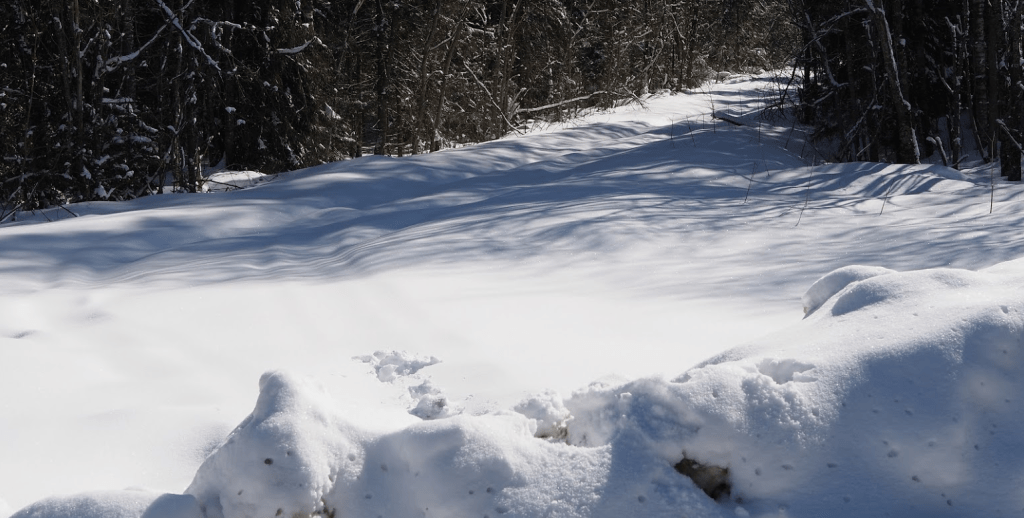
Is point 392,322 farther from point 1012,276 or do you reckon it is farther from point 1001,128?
point 1001,128

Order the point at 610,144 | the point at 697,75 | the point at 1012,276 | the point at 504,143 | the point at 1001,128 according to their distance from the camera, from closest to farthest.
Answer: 1. the point at 1012,276
2. the point at 1001,128
3. the point at 504,143
4. the point at 610,144
5. the point at 697,75

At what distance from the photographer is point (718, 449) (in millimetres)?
1748

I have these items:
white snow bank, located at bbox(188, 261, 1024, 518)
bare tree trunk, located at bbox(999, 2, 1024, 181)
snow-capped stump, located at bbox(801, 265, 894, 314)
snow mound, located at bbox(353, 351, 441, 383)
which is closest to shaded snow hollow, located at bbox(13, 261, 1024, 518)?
white snow bank, located at bbox(188, 261, 1024, 518)

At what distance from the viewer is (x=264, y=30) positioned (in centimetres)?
1195

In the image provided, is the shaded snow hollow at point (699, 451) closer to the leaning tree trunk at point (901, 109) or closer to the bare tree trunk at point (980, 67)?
the leaning tree trunk at point (901, 109)

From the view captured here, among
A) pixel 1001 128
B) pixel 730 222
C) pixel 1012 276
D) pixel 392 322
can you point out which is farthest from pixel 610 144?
pixel 1012 276

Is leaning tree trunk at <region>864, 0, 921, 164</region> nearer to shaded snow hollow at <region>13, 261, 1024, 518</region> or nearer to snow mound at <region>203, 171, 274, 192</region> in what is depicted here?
shaded snow hollow at <region>13, 261, 1024, 518</region>

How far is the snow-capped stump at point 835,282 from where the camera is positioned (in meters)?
2.52

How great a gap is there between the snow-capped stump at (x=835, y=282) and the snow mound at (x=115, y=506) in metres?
2.03

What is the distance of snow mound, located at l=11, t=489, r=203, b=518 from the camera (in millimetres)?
1625

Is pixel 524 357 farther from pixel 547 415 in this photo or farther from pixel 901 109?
pixel 901 109

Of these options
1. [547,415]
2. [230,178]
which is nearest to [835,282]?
[547,415]

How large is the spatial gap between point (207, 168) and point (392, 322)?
10775 mm

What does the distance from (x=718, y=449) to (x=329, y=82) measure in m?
13.4
